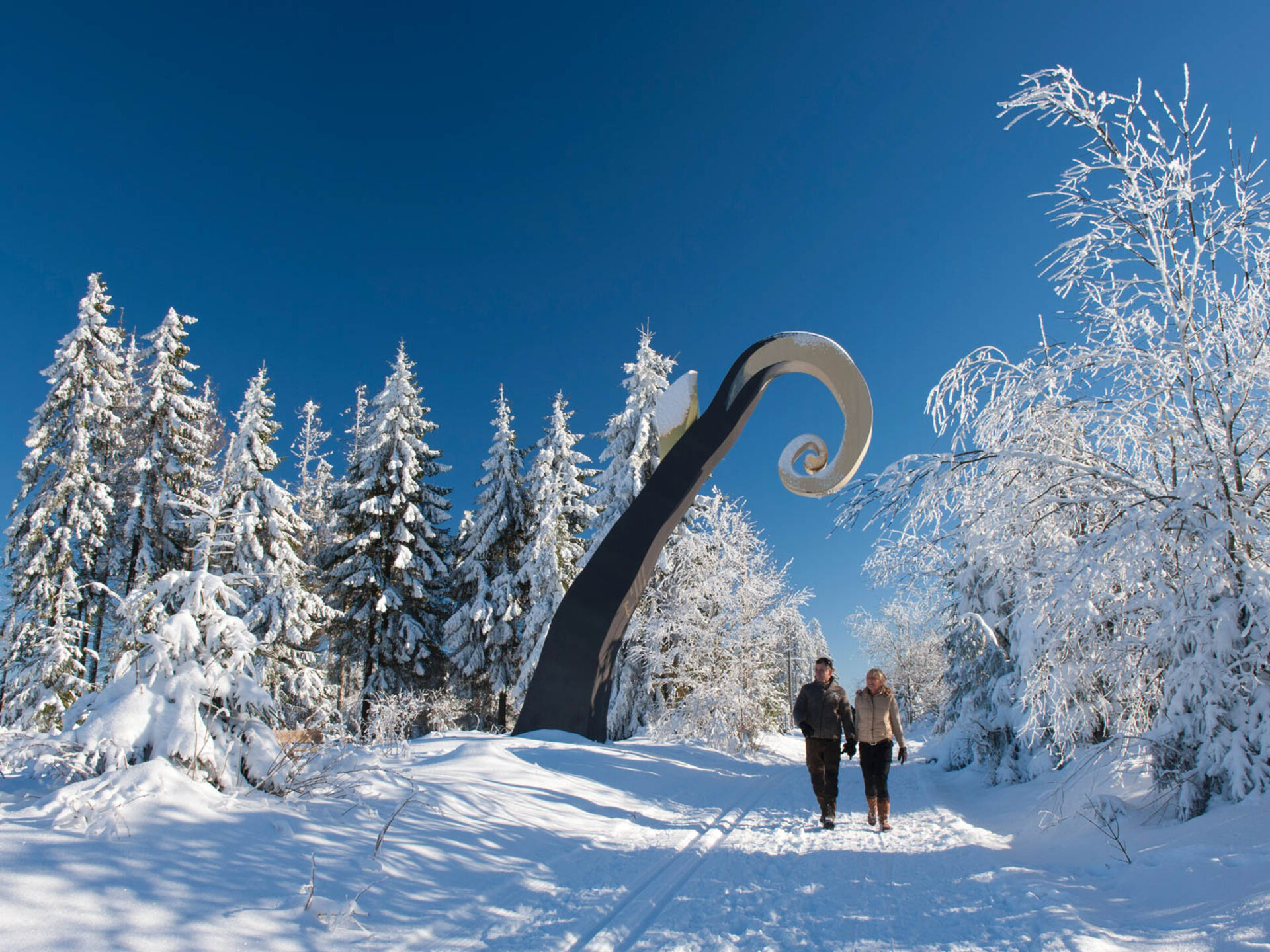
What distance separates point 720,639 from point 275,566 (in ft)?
37.9

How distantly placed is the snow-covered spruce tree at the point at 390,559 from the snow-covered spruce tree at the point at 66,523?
6.14 meters

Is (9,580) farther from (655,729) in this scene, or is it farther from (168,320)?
(655,729)

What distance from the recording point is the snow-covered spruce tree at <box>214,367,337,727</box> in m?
17.0

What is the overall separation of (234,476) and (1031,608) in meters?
19.0

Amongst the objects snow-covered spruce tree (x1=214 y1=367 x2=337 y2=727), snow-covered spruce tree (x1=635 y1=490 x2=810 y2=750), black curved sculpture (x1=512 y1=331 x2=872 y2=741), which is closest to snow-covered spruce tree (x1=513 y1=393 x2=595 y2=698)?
snow-covered spruce tree (x1=635 y1=490 x2=810 y2=750)

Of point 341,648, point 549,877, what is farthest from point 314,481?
point 549,877

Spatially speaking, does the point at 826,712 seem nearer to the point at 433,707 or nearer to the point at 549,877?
the point at 549,877

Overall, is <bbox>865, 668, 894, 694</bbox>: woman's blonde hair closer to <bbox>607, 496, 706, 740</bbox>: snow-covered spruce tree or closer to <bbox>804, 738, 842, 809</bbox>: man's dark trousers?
<bbox>804, 738, 842, 809</bbox>: man's dark trousers

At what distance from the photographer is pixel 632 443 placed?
20531 millimetres

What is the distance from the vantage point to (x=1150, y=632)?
4.36 metres

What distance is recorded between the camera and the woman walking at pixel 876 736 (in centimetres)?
599

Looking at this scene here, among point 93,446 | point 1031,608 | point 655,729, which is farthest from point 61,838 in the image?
point 93,446

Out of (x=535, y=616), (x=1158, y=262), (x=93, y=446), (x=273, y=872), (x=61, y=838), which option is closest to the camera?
(x=61, y=838)

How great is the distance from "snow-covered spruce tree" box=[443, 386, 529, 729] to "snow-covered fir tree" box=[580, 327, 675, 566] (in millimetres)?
3405
